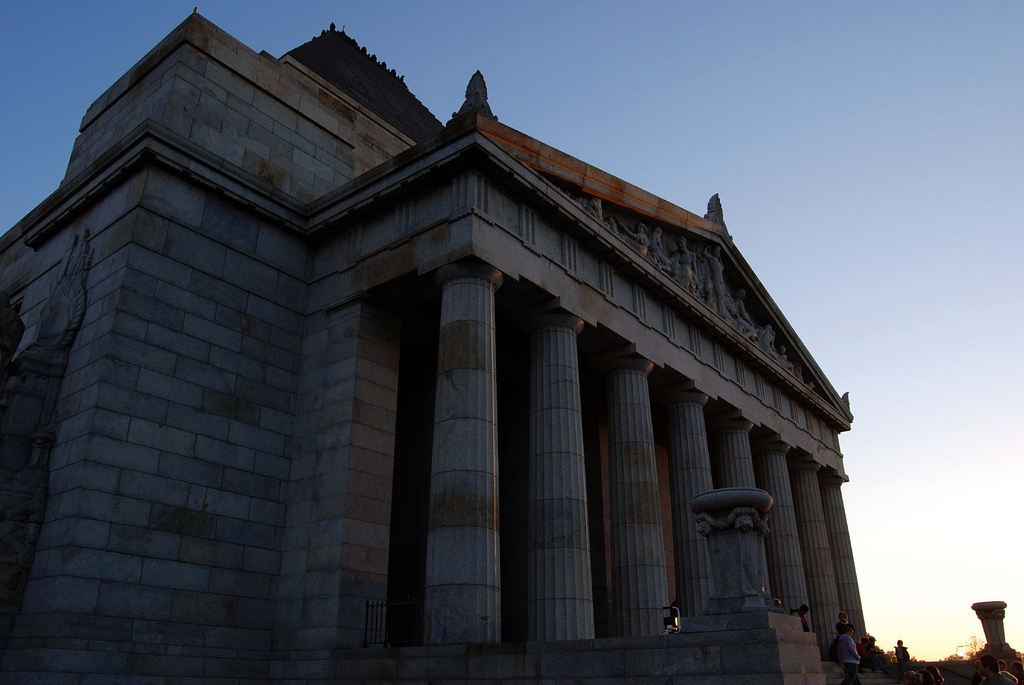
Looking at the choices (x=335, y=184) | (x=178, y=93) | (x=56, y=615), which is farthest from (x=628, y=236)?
(x=56, y=615)

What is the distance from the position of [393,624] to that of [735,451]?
14.8m

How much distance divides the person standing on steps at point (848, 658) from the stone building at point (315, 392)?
519 cm

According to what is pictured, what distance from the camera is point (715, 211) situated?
110 ft

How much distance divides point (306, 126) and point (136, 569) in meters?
14.4

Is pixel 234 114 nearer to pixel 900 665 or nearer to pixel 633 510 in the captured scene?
pixel 633 510

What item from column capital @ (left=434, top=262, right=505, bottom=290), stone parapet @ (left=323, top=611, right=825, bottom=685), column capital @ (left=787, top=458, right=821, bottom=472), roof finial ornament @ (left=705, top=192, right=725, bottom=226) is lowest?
stone parapet @ (left=323, top=611, right=825, bottom=685)

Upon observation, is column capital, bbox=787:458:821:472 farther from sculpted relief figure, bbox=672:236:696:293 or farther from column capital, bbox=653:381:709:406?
sculpted relief figure, bbox=672:236:696:293

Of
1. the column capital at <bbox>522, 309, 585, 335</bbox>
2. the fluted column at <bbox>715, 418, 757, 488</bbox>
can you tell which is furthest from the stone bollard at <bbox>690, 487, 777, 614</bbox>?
the fluted column at <bbox>715, 418, 757, 488</bbox>

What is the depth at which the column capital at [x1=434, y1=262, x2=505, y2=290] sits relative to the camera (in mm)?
19484

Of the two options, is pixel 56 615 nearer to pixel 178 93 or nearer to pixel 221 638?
pixel 221 638

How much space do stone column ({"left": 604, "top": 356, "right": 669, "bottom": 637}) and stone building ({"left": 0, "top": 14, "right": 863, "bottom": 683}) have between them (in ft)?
0.23

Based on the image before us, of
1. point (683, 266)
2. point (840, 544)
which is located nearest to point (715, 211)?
point (683, 266)

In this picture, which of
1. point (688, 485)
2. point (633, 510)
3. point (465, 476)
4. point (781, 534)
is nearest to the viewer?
point (465, 476)

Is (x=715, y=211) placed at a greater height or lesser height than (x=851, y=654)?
greater
